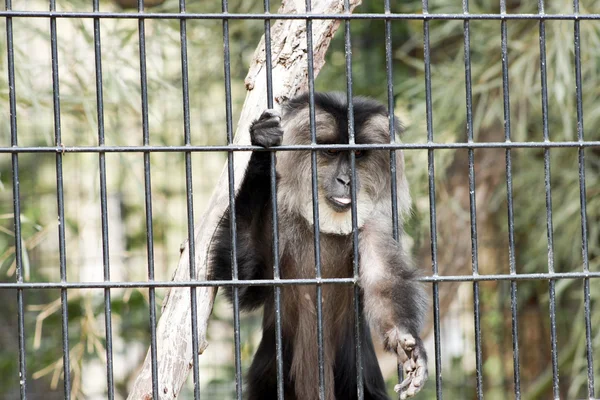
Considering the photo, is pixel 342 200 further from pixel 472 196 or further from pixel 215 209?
pixel 472 196

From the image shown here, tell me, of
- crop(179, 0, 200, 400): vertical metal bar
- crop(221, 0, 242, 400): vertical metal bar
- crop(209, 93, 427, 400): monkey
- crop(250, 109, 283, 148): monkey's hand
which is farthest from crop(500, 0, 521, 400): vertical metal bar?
crop(179, 0, 200, 400): vertical metal bar

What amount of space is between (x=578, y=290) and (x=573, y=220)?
70 cm

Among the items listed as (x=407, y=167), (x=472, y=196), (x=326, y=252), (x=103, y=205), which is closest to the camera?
(x=103, y=205)

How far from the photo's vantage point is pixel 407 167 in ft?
15.9

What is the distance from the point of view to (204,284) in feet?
6.91

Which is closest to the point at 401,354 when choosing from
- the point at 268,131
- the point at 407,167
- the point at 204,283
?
the point at 204,283

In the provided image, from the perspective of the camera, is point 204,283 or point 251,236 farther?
point 251,236

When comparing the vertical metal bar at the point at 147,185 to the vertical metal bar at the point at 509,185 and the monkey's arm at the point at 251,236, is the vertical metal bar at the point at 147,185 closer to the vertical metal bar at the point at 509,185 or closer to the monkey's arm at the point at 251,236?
the monkey's arm at the point at 251,236

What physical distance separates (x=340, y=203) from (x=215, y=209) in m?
0.41

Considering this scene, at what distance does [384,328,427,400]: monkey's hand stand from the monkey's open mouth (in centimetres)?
46

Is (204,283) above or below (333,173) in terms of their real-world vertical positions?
below

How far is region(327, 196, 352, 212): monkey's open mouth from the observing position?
2.72 m

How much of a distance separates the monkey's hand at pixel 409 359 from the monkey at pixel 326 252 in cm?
2

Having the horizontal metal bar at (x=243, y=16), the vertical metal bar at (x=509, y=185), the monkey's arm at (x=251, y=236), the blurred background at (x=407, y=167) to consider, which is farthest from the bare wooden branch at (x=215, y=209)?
the blurred background at (x=407, y=167)
